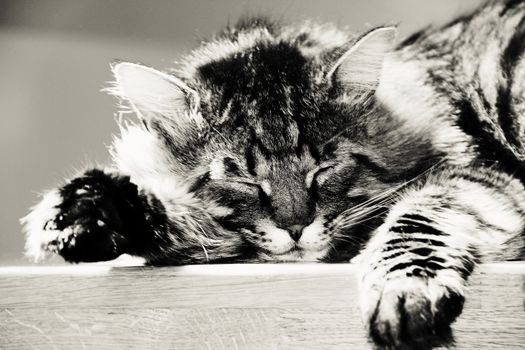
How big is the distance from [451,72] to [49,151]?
91 cm

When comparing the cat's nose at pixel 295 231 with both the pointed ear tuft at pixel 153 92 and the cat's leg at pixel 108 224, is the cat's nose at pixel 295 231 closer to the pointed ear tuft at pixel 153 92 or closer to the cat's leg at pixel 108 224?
the cat's leg at pixel 108 224

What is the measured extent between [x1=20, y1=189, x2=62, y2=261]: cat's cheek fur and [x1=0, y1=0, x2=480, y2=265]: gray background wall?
342mm

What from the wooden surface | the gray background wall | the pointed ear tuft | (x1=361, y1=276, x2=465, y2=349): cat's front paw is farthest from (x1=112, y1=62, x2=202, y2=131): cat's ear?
(x1=361, y1=276, x2=465, y2=349): cat's front paw

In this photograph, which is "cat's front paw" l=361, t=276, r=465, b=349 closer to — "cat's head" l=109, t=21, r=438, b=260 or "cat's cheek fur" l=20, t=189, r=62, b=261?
"cat's head" l=109, t=21, r=438, b=260

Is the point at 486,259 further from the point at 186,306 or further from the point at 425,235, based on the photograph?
the point at 186,306

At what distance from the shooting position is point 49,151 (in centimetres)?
130

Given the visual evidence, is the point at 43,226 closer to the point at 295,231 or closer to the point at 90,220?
the point at 90,220

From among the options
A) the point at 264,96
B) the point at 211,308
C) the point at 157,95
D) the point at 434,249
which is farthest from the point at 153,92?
the point at 434,249

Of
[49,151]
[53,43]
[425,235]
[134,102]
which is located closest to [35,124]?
[49,151]

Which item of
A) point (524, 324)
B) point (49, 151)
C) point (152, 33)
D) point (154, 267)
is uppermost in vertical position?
point (152, 33)

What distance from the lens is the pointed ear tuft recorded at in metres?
1.11

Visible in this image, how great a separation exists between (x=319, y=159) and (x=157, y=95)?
1.11 feet

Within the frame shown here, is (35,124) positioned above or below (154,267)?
above

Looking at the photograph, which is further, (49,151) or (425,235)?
(49,151)
